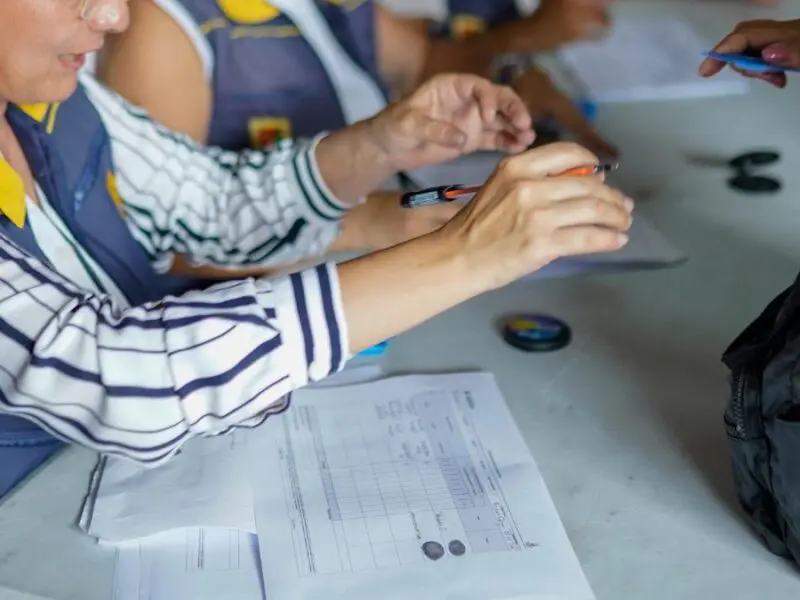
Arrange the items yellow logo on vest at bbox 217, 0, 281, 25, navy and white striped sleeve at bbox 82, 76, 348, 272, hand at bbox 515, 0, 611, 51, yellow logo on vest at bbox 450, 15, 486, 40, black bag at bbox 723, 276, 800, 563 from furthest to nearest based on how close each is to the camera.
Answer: yellow logo on vest at bbox 450, 15, 486, 40, hand at bbox 515, 0, 611, 51, yellow logo on vest at bbox 217, 0, 281, 25, navy and white striped sleeve at bbox 82, 76, 348, 272, black bag at bbox 723, 276, 800, 563

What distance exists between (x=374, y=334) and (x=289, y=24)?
0.65 metres

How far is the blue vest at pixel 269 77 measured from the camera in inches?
44.8

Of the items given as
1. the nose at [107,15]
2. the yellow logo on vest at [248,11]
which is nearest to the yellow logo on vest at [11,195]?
the nose at [107,15]

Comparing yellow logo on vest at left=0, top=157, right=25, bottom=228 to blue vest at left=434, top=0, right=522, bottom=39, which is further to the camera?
blue vest at left=434, top=0, right=522, bottom=39

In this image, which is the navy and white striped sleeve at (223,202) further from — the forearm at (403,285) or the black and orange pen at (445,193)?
the forearm at (403,285)

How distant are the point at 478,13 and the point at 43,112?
96cm

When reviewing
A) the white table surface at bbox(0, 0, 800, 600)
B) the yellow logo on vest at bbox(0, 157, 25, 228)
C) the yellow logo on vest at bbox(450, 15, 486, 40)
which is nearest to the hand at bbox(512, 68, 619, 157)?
the white table surface at bbox(0, 0, 800, 600)

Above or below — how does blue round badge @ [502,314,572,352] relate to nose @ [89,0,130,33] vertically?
below

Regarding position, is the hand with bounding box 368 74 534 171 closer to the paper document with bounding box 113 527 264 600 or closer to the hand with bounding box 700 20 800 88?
the hand with bounding box 700 20 800 88

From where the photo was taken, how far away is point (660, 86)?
1444mm

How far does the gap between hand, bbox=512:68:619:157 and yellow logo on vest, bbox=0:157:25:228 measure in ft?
2.45

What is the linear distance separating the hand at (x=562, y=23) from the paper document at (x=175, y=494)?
88cm

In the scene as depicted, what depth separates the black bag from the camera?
63 centimetres

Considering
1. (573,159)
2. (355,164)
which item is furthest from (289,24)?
(573,159)
